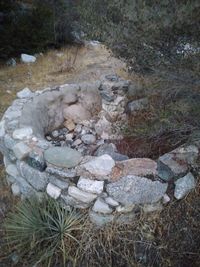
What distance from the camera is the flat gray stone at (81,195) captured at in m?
3.20

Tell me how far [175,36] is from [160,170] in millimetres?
1143

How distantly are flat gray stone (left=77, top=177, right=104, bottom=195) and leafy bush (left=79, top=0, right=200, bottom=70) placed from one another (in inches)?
47.8

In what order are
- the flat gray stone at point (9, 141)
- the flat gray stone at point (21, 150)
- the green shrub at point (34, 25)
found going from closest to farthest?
the flat gray stone at point (21, 150)
the flat gray stone at point (9, 141)
the green shrub at point (34, 25)

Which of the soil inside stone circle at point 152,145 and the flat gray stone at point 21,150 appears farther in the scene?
the soil inside stone circle at point 152,145

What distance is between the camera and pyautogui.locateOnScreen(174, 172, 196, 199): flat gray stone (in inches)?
129

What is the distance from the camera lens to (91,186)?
3182 millimetres

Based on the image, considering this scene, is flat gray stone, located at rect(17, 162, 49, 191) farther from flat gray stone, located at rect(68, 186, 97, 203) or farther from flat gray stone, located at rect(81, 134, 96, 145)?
flat gray stone, located at rect(81, 134, 96, 145)

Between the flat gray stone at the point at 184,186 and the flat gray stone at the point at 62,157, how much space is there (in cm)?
90

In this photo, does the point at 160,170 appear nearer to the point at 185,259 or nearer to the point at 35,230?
the point at 185,259

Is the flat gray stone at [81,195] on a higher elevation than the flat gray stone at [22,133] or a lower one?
lower

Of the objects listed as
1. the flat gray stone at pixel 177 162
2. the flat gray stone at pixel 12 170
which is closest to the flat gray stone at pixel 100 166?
the flat gray stone at pixel 177 162

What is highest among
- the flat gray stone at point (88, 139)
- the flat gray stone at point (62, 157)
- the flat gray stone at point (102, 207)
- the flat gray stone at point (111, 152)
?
the flat gray stone at point (62, 157)

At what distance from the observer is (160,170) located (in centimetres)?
330

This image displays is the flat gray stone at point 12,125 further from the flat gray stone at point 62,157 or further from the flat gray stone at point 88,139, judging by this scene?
the flat gray stone at point 88,139
